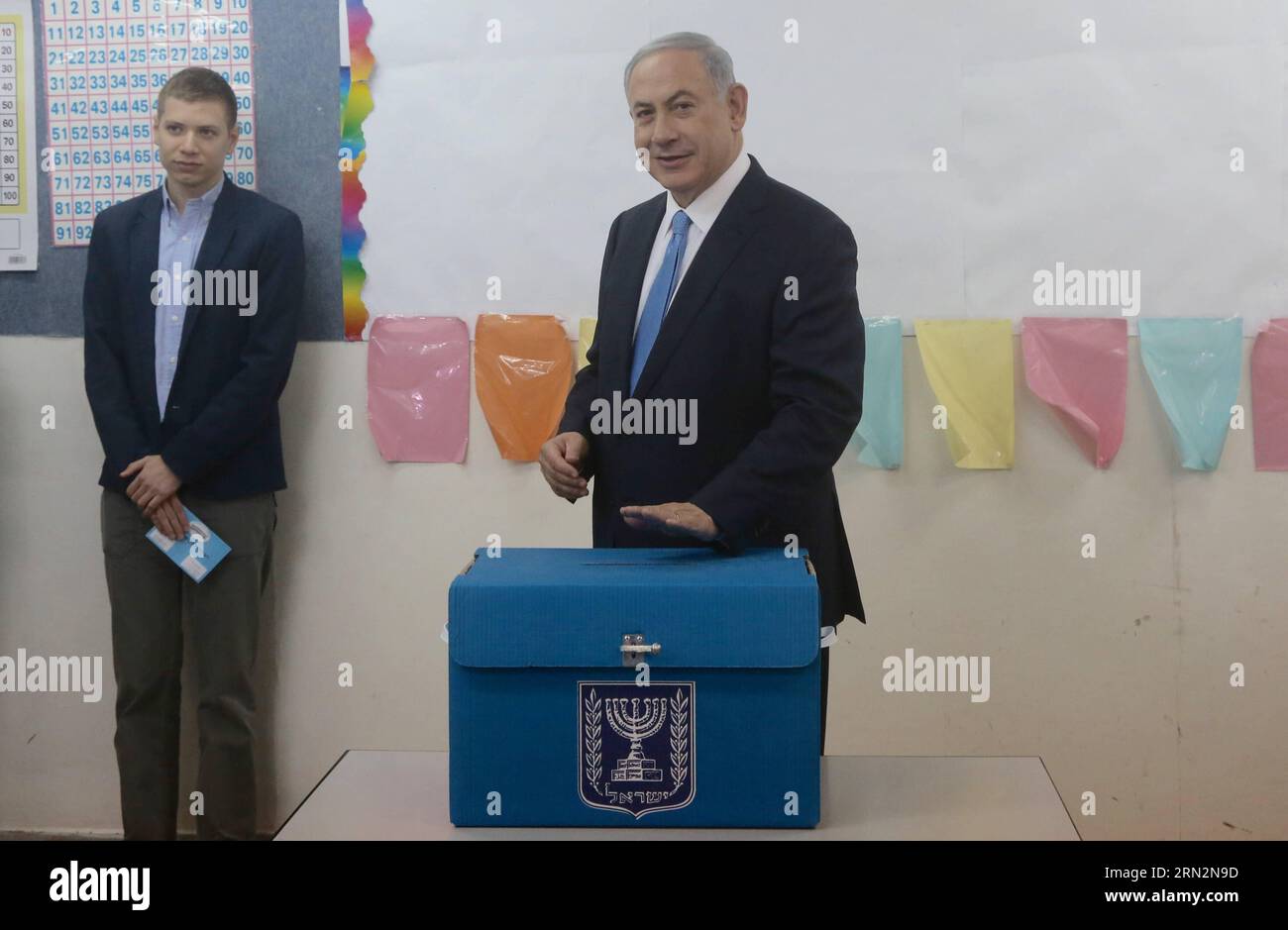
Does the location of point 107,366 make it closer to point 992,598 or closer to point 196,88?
point 196,88

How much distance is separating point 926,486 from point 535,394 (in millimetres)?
889

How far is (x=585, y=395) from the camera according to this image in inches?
72.3

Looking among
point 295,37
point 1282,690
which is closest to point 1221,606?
point 1282,690

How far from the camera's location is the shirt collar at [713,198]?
182cm

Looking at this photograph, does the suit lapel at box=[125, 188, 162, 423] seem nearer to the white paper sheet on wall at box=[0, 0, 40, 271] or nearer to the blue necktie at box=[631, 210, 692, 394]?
the white paper sheet on wall at box=[0, 0, 40, 271]

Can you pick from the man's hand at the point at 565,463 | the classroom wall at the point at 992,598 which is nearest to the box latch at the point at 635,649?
the man's hand at the point at 565,463

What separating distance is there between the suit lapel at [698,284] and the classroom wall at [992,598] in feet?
3.57

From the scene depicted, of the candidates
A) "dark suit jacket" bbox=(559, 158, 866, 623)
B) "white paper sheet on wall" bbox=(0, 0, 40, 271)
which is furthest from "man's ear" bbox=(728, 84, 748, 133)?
"white paper sheet on wall" bbox=(0, 0, 40, 271)

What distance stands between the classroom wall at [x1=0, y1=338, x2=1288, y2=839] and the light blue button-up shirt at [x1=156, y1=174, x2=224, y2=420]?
286 mm

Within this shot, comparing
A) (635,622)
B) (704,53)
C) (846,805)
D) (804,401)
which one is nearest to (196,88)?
(704,53)

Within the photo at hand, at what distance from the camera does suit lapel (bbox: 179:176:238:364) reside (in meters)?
2.63

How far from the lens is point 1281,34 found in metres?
2.64

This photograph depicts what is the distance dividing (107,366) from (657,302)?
1.46m

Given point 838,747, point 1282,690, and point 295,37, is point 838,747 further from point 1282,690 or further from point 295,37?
point 295,37
